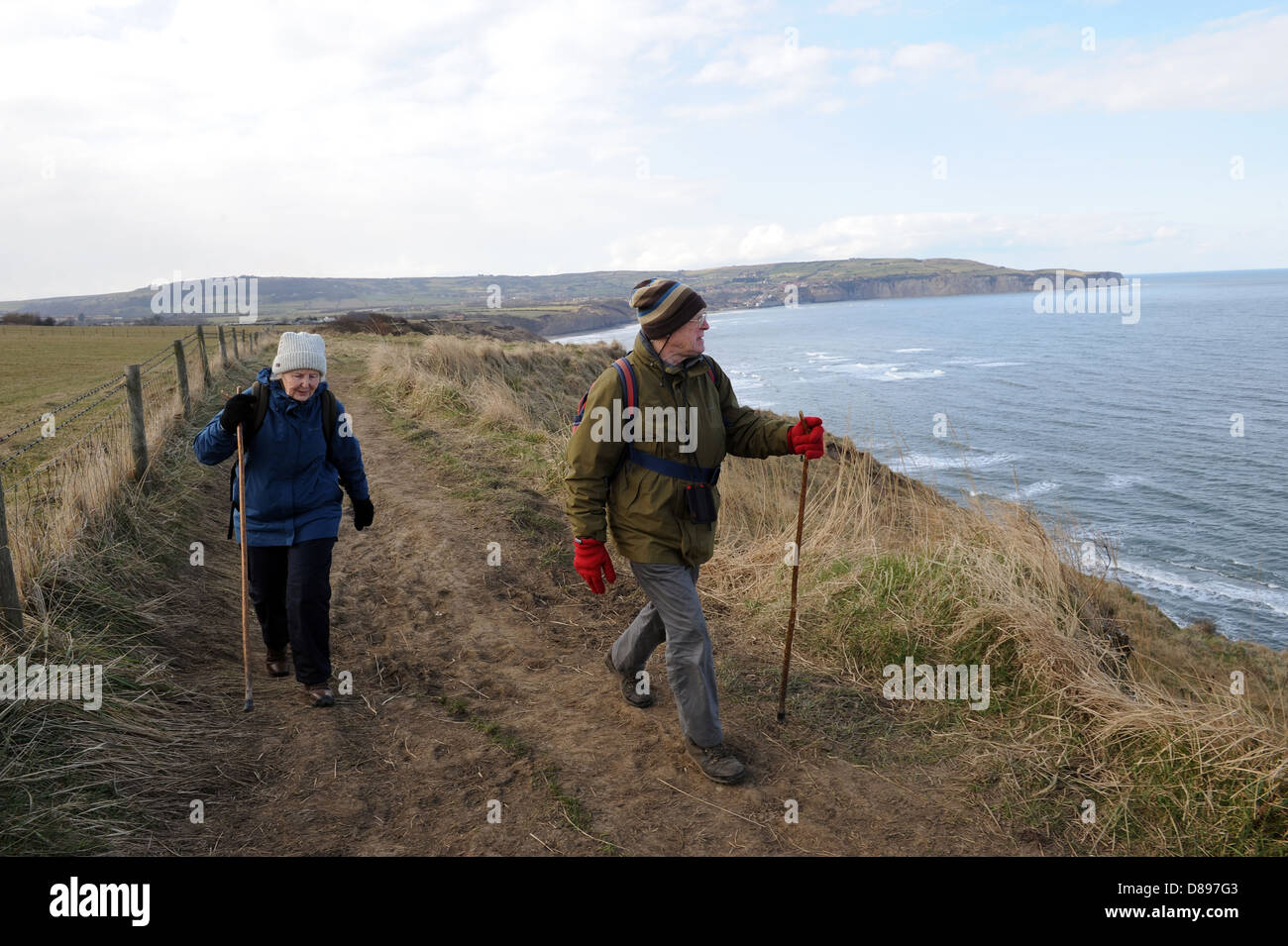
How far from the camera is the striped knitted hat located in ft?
11.3

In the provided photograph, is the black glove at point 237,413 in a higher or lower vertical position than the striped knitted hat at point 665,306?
lower

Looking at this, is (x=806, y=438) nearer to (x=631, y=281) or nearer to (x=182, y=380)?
(x=182, y=380)

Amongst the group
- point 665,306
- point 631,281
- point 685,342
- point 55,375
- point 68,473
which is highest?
point 631,281

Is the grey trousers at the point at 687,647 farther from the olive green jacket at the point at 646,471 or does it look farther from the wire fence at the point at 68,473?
the wire fence at the point at 68,473

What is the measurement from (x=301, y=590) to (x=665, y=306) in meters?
2.34

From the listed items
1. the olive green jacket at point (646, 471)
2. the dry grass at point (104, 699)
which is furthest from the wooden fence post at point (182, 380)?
the olive green jacket at point (646, 471)

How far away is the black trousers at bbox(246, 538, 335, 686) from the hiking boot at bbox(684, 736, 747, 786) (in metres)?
2.01

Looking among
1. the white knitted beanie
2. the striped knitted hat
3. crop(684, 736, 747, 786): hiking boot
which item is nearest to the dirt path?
crop(684, 736, 747, 786): hiking boot

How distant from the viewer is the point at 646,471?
3.49 metres

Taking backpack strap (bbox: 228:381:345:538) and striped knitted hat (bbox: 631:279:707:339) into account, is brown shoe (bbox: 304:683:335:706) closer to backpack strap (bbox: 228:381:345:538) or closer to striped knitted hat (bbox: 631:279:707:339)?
backpack strap (bbox: 228:381:345:538)

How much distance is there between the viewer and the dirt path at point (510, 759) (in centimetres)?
319

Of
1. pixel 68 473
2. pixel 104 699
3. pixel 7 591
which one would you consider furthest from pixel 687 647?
pixel 68 473
